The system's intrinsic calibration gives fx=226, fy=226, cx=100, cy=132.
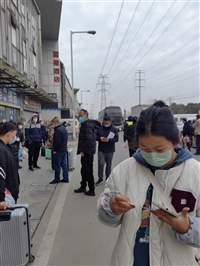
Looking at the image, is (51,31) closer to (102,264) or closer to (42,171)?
(42,171)

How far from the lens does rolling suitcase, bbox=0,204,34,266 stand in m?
2.50

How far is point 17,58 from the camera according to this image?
45.3 ft

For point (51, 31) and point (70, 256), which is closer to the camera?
point (70, 256)

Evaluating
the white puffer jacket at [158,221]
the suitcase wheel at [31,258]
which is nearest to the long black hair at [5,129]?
the suitcase wheel at [31,258]

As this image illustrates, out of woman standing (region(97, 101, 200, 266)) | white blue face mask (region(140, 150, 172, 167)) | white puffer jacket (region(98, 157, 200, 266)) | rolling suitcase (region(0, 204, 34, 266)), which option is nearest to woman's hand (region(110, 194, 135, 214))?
woman standing (region(97, 101, 200, 266))

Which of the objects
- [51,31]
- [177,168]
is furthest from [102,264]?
[51,31]

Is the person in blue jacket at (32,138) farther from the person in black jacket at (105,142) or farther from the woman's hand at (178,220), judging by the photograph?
the woman's hand at (178,220)

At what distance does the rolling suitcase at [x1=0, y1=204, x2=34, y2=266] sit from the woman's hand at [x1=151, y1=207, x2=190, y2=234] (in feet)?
6.21

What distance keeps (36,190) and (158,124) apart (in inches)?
199

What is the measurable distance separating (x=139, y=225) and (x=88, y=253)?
6.65 ft

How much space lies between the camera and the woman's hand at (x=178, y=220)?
1.11 m

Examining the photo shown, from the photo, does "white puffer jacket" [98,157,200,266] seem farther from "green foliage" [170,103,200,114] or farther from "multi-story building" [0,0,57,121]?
"green foliage" [170,103,200,114]

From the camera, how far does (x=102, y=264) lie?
9.08 feet

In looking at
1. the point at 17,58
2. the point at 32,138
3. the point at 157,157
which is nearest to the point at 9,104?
the point at 17,58
